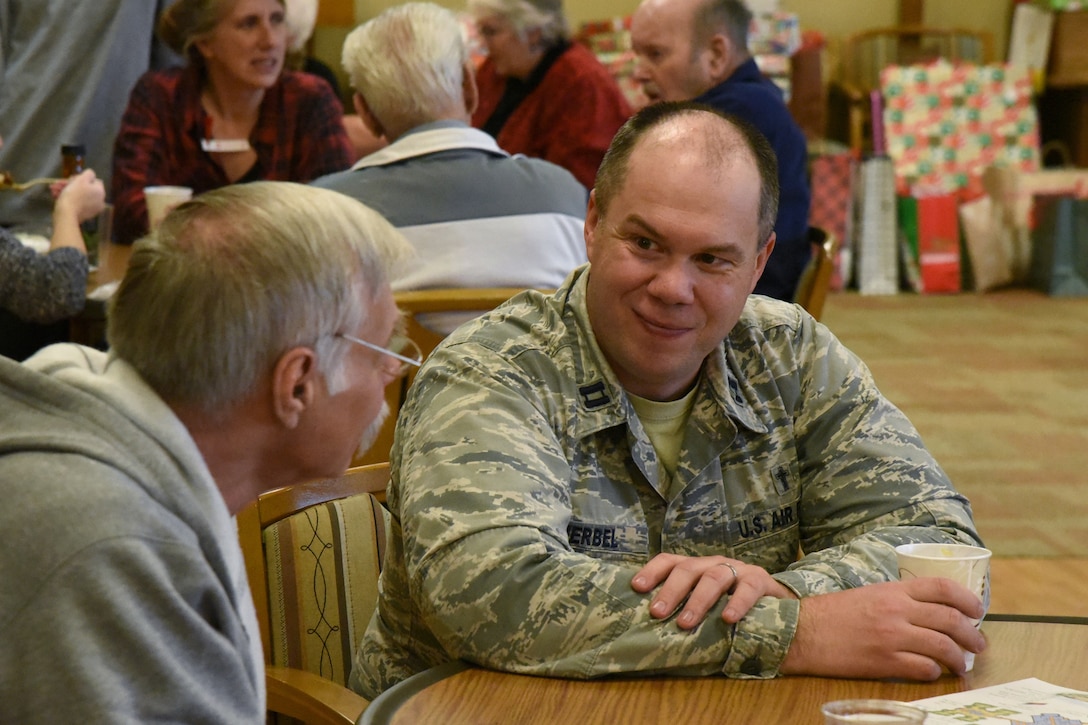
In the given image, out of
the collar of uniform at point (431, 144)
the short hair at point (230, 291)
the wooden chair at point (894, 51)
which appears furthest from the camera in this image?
the wooden chair at point (894, 51)

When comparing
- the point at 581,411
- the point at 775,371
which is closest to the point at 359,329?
the point at 581,411

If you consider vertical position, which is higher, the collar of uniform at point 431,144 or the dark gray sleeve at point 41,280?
the collar of uniform at point 431,144

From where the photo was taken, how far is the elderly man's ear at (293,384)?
121cm

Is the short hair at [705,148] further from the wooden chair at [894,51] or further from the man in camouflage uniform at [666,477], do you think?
the wooden chair at [894,51]

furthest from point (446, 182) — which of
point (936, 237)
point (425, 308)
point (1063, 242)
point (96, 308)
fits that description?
point (1063, 242)

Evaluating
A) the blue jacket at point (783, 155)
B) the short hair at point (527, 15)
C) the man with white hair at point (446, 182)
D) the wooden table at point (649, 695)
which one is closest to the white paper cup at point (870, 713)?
the wooden table at point (649, 695)

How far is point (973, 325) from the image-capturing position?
7715mm

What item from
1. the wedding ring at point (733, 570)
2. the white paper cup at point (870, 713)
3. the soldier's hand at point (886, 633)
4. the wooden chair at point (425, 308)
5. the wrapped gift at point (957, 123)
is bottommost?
the wrapped gift at point (957, 123)

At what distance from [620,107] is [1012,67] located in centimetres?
536

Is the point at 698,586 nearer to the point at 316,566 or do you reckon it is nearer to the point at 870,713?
the point at 870,713

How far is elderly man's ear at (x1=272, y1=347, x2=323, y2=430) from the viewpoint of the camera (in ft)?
3.98

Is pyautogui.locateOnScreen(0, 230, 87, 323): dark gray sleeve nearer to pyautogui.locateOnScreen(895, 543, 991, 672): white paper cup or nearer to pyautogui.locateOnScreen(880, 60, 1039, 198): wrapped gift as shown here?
pyautogui.locateOnScreen(895, 543, 991, 672): white paper cup

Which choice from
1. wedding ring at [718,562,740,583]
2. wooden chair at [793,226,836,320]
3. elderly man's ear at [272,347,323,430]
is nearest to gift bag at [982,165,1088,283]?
wooden chair at [793,226,836,320]

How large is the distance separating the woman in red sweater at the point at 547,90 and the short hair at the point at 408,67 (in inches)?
55.9
